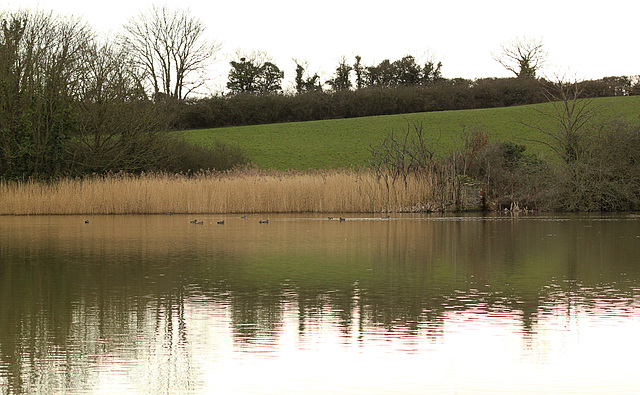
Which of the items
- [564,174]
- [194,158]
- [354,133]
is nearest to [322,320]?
[564,174]

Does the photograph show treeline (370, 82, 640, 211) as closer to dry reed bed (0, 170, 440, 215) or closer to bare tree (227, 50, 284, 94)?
dry reed bed (0, 170, 440, 215)

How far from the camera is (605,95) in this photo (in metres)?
61.5

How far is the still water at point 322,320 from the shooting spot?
3.71m

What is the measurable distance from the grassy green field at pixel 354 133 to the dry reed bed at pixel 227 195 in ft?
76.4

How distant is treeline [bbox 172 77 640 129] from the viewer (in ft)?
201

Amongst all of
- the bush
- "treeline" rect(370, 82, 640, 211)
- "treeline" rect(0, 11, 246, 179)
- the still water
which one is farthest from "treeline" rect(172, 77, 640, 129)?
the still water

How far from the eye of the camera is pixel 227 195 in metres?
24.0

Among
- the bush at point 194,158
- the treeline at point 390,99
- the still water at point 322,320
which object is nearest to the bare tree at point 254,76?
the treeline at point 390,99

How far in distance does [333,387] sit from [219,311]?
226cm

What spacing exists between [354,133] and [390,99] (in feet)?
25.3

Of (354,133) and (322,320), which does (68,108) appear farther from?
(354,133)

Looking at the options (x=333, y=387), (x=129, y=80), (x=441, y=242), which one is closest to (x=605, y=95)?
(x=129, y=80)

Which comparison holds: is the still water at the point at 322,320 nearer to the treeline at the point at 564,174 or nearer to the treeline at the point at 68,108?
the treeline at the point at 564,174

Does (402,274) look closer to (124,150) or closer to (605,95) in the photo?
(124,150)
